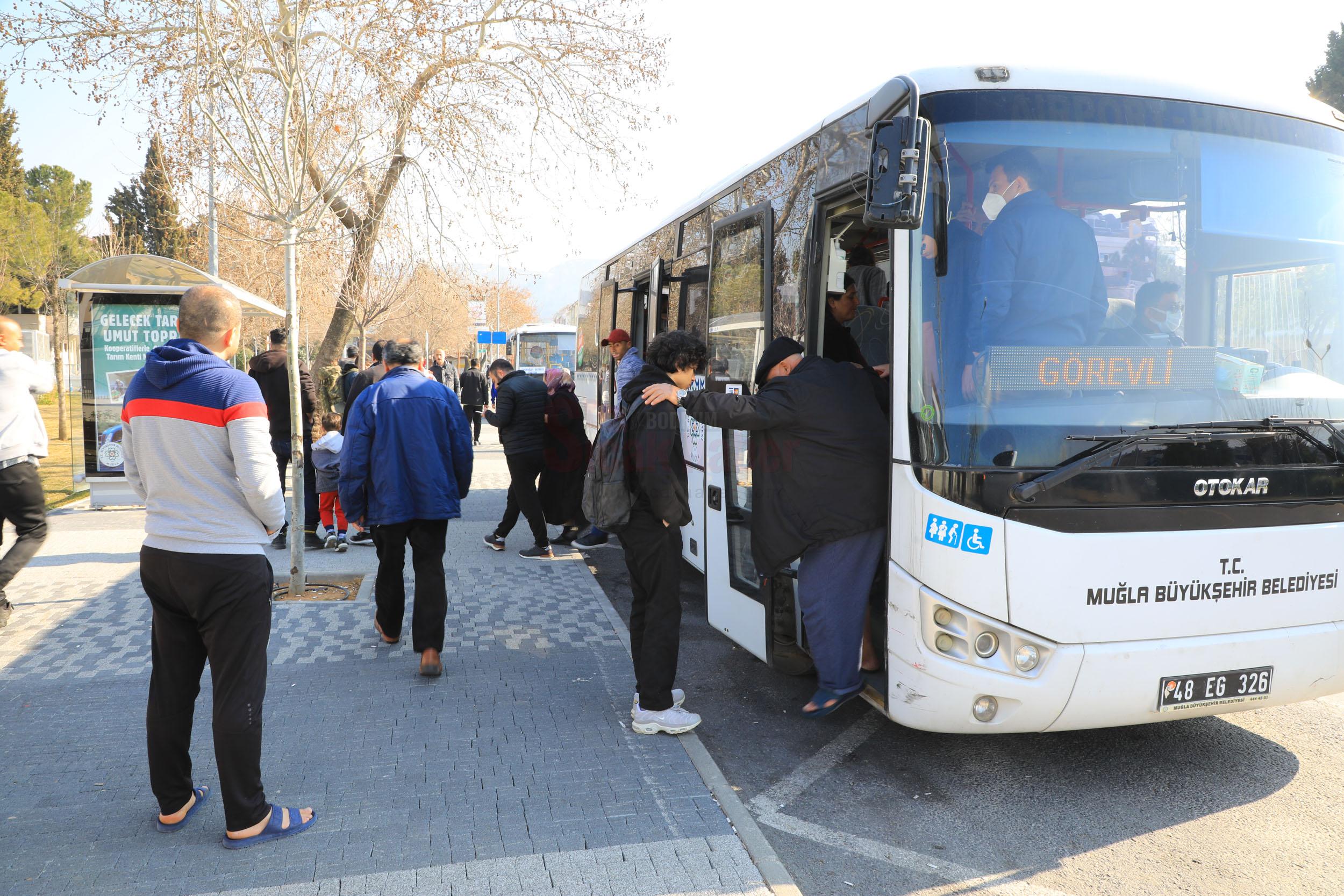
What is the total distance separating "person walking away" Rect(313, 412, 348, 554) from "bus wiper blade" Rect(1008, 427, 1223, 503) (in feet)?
21.5

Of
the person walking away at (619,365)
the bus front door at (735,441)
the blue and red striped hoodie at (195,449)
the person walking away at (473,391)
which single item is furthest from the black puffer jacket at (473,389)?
the blue and red striped hoodie at (195,449)

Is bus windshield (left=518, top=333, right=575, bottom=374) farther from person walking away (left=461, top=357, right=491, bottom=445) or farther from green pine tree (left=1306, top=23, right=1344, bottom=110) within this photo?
green pine tree (left=1306, top=23, right=1344, bottom=110)

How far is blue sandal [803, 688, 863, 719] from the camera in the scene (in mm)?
4516

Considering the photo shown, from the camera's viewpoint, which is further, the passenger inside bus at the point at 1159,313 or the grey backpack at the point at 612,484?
the grey backpack at the point at 612,484

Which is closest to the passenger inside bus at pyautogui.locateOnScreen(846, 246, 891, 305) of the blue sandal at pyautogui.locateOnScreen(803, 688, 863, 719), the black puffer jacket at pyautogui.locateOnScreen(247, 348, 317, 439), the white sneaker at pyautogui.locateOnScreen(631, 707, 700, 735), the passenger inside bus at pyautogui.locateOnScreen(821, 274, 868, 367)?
the passenger inside bus at pyautogui.locateOnScreen(821, 274, 868, 367)

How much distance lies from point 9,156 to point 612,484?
45.3 m

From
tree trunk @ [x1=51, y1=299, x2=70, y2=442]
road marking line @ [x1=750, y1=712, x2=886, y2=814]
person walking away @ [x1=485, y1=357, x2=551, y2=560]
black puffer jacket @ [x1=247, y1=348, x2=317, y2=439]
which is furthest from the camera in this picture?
tree trunk @ [x1=51, y1=299, x2=70, y2=442]

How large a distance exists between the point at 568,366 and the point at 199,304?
82.5ft

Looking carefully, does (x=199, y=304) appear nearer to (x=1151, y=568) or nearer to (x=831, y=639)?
(x=831, y=639)

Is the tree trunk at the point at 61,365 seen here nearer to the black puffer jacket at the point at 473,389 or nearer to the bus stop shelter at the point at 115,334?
the black puffer jacket at the point at 473,389

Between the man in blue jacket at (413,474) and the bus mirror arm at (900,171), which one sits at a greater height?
the bus mirror arm at (900,171)

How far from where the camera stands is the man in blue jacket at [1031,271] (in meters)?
3.78

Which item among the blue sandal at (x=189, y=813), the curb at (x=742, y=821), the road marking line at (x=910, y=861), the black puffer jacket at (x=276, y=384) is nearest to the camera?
the curb at (x=742, y=821)

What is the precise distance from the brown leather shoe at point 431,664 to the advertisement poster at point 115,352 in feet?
23.9
